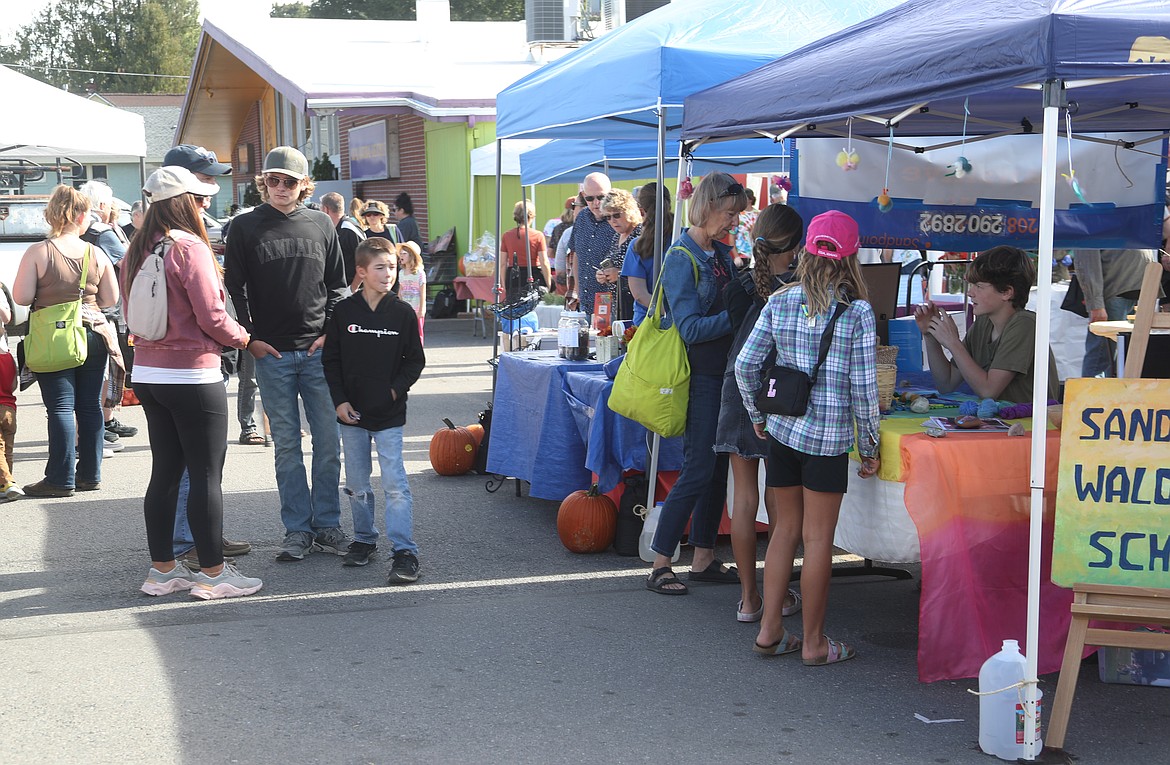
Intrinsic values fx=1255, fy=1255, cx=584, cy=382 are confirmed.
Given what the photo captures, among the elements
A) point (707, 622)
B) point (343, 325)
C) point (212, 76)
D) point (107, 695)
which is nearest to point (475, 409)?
point (343, 325)

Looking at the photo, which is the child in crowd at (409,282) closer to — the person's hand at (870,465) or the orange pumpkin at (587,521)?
the orange pumpkin at (587,521)

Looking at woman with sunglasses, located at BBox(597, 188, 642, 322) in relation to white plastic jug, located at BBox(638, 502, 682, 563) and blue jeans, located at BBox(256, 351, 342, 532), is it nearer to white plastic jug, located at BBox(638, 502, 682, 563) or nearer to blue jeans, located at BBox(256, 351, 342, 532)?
white plastic jug, located at BBox(638, 502, 682, 563)

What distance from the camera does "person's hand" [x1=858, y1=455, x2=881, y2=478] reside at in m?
4.76

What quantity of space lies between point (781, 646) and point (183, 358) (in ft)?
9.31

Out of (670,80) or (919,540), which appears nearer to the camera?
(919,540)

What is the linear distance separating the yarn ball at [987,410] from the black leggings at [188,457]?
10.6ft

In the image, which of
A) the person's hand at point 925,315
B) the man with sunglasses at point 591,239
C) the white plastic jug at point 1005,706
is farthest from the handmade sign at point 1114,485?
the man with sunglasses at point 591,239

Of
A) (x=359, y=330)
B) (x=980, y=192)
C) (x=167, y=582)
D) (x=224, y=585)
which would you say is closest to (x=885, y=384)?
(x=980, y=192)

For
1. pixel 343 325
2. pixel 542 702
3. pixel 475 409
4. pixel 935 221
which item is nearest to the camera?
pixel 542 702

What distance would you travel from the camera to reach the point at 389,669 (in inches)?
191

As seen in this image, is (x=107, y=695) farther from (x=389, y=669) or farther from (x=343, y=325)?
(x=343, y=325)

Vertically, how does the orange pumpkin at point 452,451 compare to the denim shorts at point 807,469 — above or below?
below

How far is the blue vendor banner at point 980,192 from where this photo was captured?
6.86 metres

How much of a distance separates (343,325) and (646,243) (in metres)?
2.06
